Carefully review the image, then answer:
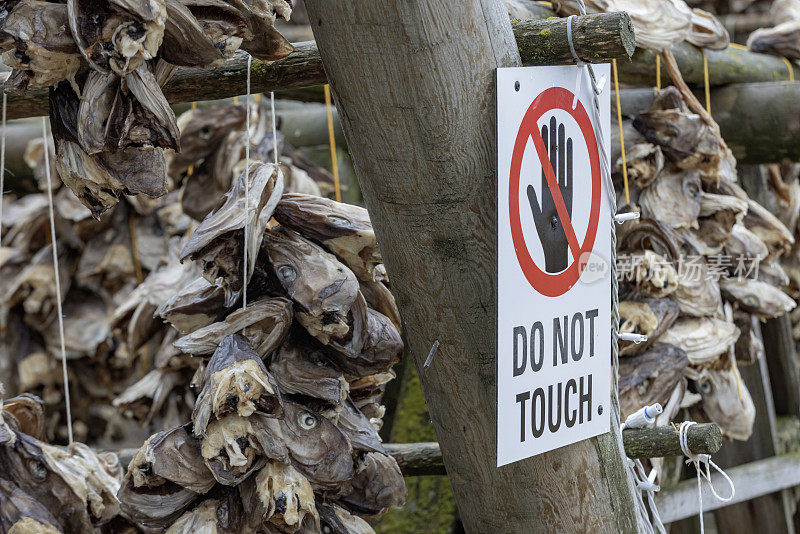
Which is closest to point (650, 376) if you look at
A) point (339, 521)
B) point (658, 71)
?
point (658, 71)

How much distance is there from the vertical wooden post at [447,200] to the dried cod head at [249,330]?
133mm

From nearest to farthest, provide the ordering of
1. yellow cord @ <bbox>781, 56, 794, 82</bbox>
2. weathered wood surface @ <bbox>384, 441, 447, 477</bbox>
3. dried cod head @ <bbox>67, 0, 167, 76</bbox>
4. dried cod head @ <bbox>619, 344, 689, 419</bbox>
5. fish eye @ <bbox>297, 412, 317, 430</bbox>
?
1. dried cod head @ <bbox>67, 0, 167, 76</bbox>
2. fish eye @ <bbox>297, 412, 317, 430</bbox>
3. weathered wood surface @ <bbox>384, 441, 447, 477</bbox>
4. dried cod head @ <bbox>619, 344, 689, 419</bbox>
5. yellow cord @ <bbox>781, 56, 794, 82</bbox>

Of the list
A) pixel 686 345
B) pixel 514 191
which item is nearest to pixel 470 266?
pixel 514 191

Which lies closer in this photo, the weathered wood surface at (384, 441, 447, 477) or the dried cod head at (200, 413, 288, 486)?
the dried cod head at (200, 413, 288, 486)

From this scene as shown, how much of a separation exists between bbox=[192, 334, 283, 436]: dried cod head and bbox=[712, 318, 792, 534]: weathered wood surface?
1.85 meters

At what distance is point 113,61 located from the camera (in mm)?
718

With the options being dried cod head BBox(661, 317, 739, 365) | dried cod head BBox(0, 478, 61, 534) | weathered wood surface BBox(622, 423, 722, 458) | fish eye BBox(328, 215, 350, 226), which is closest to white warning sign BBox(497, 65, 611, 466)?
weathered wood surface BBox(622, 423, 722, 458)

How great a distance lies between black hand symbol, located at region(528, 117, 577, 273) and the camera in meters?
0.92

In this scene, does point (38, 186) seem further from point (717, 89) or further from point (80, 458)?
point (717, 89)

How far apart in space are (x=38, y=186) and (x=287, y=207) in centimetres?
158

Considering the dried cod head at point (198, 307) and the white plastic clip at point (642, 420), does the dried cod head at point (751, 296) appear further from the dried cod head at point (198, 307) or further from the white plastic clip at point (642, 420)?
the dried cod head at point (198, 307)

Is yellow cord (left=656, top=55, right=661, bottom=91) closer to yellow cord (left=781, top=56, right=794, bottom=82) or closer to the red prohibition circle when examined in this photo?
yellow cord (left=781, top=56, right=794, bottom=82)

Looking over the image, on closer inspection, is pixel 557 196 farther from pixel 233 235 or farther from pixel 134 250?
pixel 134 250

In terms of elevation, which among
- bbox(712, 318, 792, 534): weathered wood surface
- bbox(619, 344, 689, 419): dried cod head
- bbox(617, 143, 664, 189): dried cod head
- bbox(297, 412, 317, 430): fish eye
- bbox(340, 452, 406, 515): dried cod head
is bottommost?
bbox(712, 318, 792, 534): weathered wood surface
